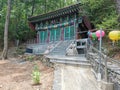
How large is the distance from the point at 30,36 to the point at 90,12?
10.6m

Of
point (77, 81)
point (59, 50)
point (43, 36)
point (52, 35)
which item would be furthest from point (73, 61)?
point (43, 36)

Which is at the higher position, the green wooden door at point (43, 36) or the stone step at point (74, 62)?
the green wooden door at point (43, 36)

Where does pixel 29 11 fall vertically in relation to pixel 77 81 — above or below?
above

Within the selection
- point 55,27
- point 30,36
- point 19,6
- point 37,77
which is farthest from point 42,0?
point 37,77

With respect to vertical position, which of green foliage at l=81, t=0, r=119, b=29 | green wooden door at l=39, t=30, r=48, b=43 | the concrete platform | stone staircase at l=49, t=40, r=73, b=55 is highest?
green foliage at l=81, t=0, r=119, b=29

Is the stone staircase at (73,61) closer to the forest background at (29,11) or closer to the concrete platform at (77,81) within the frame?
the concrete platform at (77,81)

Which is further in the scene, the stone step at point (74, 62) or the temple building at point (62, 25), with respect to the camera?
the temple building at point (62, 25)

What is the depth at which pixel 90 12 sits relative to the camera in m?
15.4

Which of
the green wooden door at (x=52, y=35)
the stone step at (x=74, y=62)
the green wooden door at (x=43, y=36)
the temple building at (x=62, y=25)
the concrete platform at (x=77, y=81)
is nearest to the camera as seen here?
the concrete platform at (x=77, y=81)

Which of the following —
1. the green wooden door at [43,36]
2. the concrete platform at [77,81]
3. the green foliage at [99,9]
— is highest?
the green foliage at [99,9]

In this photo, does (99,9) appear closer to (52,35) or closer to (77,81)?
(52,35)

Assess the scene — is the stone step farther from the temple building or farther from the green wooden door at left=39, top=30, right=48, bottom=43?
the green wooden door at left=39, top=30, right=48, bottom=43

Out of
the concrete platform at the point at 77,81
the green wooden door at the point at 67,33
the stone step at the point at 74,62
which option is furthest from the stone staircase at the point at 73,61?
the green wooden door at the point at 67,33

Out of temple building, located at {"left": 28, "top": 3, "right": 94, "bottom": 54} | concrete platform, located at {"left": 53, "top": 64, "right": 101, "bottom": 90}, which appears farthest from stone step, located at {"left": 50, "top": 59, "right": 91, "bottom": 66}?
temple building, located at {"left": 28, "top": 3, "right": 94, "bottom": 54}
